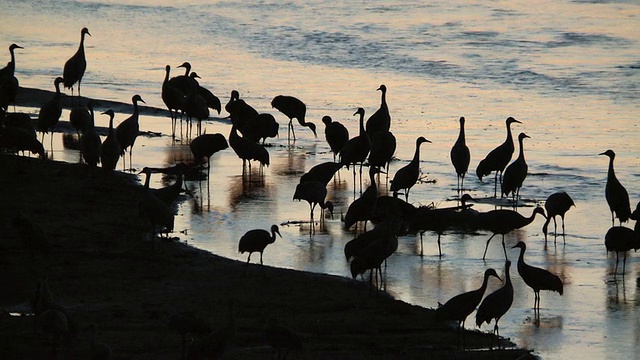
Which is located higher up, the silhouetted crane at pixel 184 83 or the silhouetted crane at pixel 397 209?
the silhouetted crane at pixel 184 83

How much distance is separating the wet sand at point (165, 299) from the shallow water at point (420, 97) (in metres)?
0.79

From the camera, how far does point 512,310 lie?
13.0 m

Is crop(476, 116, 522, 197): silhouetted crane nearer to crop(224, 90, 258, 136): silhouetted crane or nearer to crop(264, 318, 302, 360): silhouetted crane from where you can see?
crop(224, 90, 258, 136): silhouetted crane

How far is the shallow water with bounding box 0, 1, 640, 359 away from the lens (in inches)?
562

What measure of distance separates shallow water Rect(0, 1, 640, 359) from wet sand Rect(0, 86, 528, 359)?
0.79 m

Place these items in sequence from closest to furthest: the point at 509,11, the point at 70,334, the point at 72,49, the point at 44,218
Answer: the point at 70,334 < the point at 44,218 < the point at 72,49 < the point at 509,11

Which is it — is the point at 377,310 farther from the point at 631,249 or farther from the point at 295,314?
the point at 631,249

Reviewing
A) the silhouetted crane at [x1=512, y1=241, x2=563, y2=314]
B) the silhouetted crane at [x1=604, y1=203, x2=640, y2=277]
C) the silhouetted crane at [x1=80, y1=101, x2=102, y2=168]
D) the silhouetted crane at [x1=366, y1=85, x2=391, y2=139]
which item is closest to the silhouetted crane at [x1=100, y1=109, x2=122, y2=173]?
the silhouetted crane at [x1=80, y1=101, x2=102, y2=168]

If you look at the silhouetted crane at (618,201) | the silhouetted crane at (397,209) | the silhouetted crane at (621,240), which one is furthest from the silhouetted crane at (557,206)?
the silhouetted crane at (397,209)

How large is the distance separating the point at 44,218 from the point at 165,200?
5.03 ft

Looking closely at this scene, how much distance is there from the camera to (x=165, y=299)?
1255cm

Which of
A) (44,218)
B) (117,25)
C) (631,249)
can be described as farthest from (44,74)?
(631,249)

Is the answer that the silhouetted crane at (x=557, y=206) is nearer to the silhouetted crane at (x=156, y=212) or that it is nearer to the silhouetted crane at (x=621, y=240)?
the silhouetted crane at (x=621, y=240)

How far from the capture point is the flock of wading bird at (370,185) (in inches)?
518
